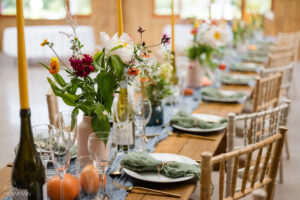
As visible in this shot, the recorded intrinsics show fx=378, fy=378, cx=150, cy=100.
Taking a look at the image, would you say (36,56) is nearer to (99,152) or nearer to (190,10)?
(190,10)

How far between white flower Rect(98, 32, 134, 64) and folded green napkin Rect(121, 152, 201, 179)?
1.23ft

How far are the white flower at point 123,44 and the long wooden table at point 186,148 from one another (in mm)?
477

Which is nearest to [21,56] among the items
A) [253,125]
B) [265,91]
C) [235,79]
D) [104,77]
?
[104,77]

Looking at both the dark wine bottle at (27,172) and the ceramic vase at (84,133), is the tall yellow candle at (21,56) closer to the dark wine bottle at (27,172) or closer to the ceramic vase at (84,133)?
the dark wine bottle at (27,172)

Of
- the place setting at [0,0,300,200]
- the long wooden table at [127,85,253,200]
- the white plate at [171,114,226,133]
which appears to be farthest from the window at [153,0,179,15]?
the white plate at [171,114,226,133]

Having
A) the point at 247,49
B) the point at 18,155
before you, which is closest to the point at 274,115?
the point at 18,155

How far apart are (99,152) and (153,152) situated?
572 millimetres

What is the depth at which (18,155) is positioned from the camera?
44.1 inches

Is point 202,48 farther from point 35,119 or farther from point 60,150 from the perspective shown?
point 35,119

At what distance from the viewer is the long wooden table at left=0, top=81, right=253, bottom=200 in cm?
131

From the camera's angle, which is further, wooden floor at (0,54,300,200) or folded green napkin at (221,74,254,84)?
folded green napkin at (221,74,254,84)

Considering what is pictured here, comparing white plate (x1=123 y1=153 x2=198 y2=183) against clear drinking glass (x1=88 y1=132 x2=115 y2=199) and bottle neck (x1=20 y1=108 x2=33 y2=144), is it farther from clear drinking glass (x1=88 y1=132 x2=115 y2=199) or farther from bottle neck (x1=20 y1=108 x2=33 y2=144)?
bottle neck (x1=20 y1=108 x2=33 y2=144)

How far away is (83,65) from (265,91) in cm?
154

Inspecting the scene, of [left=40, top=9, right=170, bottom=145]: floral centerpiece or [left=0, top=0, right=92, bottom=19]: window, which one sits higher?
[left=0, top=0, right=92, bottom=19]: window
